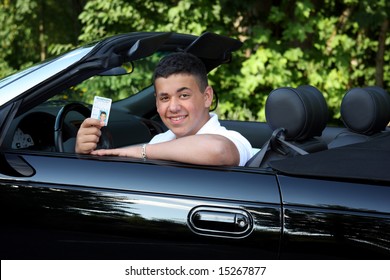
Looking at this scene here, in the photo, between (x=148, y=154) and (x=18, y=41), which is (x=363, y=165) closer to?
(x=148, y=154)

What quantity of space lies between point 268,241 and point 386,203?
0.40 meters

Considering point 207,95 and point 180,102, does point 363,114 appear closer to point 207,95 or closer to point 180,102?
point 207,95

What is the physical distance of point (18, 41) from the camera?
18.8 m

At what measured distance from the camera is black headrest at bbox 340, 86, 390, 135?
3.09 meters

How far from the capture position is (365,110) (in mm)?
3137

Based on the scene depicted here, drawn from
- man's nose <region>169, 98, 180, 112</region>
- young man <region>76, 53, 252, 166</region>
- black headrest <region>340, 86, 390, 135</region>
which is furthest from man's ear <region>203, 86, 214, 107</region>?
black headrest <region>340, 86, 390, 135</region>

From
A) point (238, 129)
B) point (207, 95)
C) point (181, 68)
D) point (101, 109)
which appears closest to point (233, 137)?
point (207, 95)

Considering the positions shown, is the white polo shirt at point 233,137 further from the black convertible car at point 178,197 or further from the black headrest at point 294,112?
the black headrest at point 294,112

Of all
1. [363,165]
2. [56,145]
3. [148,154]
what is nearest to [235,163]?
[148,154]

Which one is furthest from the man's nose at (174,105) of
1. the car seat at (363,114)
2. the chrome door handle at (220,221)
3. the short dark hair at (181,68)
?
the car seat at (363,114)

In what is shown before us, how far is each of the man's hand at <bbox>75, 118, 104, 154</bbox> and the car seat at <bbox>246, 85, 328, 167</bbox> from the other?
626 mm

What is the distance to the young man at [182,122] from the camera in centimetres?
254

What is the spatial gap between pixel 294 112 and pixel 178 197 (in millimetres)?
718
